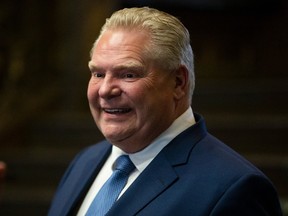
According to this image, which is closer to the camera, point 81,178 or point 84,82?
point 81,178

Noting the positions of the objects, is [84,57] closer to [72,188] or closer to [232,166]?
[72,188]

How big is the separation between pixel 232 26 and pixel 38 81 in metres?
1.98

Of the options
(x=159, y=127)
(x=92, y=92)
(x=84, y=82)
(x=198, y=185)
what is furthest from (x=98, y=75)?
(x=84, y=82)

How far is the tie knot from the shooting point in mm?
2408

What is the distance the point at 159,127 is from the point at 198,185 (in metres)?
0.24

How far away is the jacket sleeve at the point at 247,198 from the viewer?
2.11m

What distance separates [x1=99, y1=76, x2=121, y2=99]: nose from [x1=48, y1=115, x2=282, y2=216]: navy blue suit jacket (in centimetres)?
25

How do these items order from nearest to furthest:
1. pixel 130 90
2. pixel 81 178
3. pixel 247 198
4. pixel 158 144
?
1. pixel 247 198
2. pixel 130 90
3. pixel 158 144
4. pixel 81 178

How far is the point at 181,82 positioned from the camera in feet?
7.72

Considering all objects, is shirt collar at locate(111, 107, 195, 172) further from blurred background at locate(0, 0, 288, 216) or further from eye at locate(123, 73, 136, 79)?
blurred background at locate(0, 0, 288, 216)

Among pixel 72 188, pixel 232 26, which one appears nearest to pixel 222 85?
pixel 232 26

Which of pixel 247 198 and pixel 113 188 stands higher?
pixel 247 198

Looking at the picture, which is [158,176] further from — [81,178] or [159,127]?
[81,178]

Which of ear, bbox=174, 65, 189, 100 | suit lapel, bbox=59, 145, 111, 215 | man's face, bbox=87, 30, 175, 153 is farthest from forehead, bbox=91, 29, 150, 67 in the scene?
suit lapel, bbox=59, 145, 111, 215
